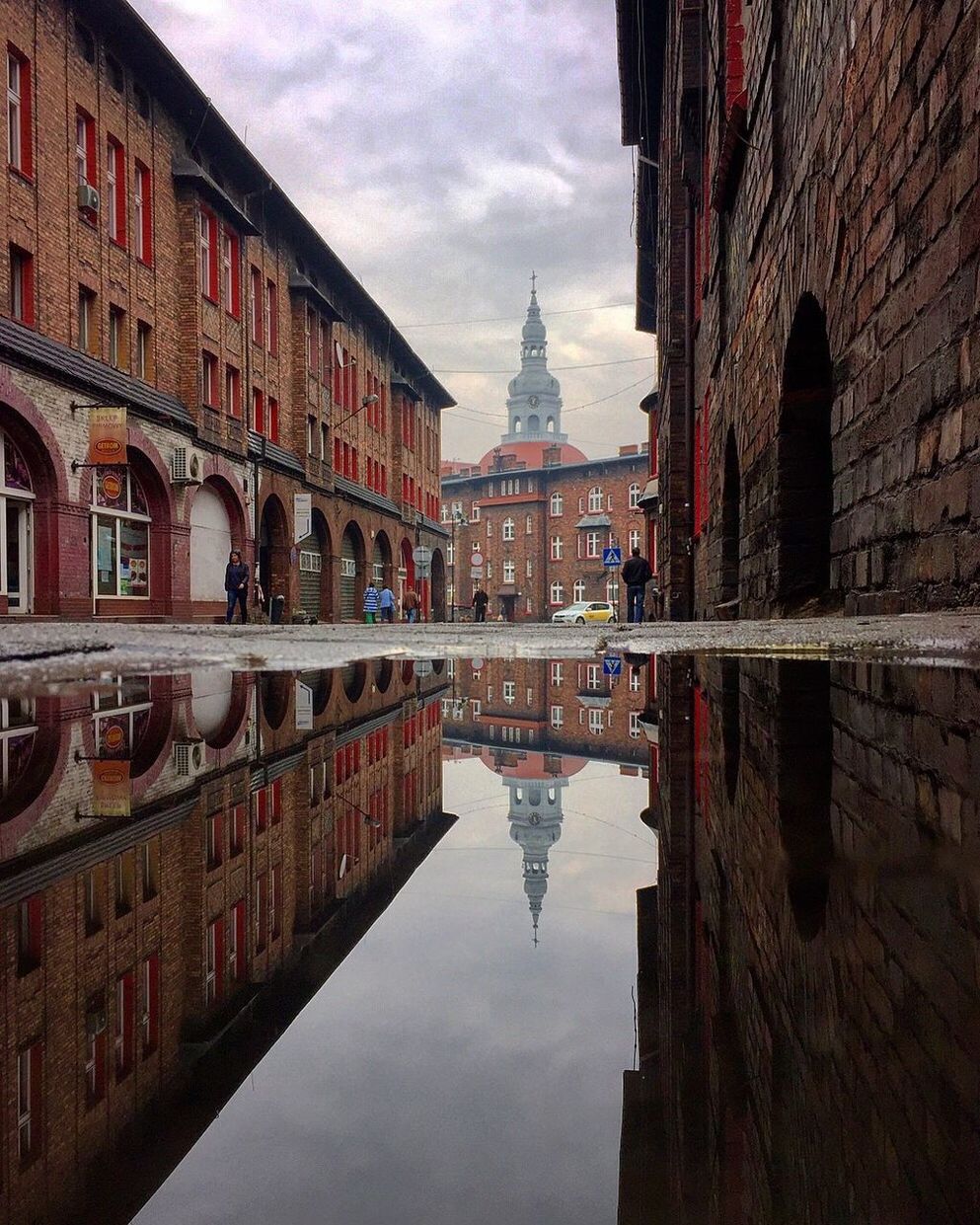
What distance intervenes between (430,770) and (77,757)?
60cm

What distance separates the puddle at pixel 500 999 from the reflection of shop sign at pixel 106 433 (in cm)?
1642

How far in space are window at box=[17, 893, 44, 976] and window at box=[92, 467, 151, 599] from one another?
58.4 ft

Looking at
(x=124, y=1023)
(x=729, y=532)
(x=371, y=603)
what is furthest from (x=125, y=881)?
(x=371, y=603)

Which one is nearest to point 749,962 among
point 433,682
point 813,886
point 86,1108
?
point 813,886

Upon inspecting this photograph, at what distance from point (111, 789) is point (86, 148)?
19308 millimetres

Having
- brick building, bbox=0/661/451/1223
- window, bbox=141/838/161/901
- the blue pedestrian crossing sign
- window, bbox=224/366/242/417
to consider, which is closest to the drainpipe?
window, bbox=224/366/242/417

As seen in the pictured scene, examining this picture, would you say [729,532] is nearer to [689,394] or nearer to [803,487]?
[803,487]

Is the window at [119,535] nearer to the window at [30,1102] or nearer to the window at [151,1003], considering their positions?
the window at [151,1003]

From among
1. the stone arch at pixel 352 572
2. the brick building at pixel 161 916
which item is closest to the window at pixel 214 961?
the brick building at pixel 161 916

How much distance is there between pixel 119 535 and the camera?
1873 centimetres

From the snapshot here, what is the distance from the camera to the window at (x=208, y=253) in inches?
866

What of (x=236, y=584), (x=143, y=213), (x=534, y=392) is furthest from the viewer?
(x=534, y=392)

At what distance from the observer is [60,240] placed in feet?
54.0

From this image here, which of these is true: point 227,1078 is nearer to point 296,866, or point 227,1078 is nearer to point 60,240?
point 296,866
